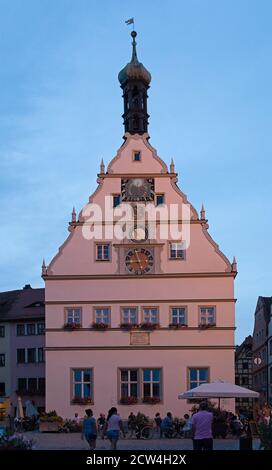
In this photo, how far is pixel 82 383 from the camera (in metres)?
39.9

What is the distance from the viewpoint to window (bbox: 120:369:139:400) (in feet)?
130

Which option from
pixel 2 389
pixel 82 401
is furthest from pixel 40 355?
pixel 82 401

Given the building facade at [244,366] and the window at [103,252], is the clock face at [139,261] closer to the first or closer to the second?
the window at [103,252]

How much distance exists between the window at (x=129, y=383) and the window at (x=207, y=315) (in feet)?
11.6

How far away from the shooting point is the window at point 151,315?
40.0 metres

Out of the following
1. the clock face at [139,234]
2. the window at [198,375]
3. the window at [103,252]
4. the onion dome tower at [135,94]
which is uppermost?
the onion dome tower at [135,94]

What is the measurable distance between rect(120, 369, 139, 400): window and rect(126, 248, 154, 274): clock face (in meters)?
4.24

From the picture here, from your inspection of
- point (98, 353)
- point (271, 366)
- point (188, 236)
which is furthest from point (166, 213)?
point (271, 366)

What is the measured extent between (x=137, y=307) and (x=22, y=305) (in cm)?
2128

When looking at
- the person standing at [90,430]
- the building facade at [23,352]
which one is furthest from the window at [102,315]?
the person standing at [90,430]
